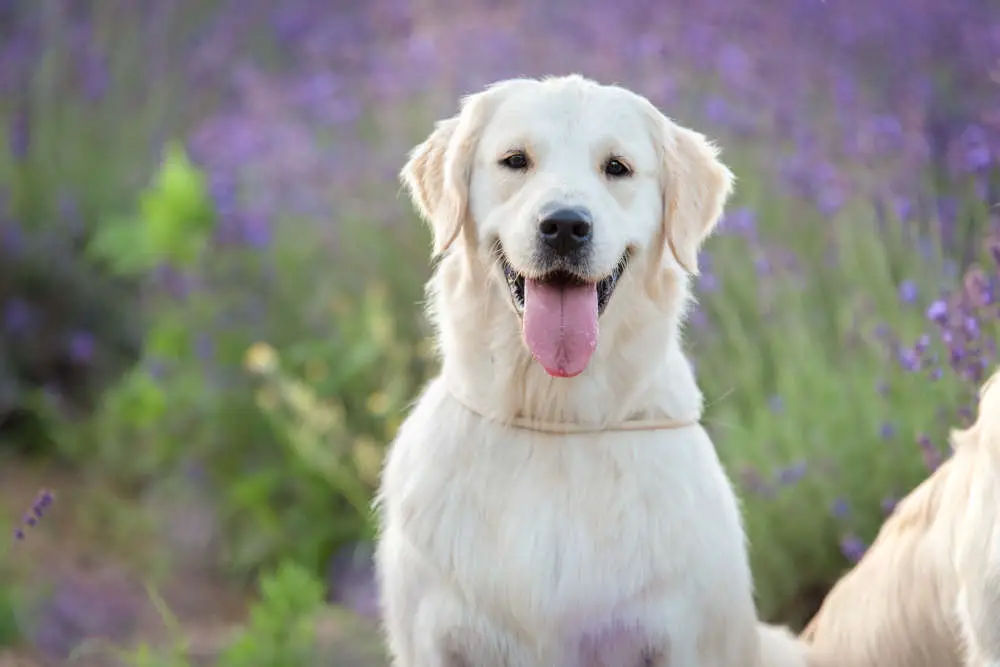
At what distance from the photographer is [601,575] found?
2.58 metres

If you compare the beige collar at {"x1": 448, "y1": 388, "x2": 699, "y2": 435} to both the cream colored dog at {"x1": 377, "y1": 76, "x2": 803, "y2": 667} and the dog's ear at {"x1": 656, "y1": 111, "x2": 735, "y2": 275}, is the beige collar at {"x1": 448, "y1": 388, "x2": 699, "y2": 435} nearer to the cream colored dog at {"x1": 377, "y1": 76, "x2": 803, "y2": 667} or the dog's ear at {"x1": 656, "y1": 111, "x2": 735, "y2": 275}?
the cream colored dog at {"x1": 377, "y1": 76, "x2": 803, "y2": 667}

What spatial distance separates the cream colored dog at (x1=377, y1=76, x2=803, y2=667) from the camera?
8.49ft

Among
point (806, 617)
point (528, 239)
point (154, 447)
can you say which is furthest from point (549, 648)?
point (154, 447)

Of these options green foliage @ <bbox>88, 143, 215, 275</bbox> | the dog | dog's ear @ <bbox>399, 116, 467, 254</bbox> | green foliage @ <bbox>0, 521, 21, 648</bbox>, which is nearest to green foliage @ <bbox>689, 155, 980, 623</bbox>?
the dog

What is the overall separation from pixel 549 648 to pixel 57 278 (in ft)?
12.4

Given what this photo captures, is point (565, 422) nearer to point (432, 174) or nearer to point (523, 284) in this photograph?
point (523, 284)

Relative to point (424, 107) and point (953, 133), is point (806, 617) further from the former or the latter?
point (424, 107)

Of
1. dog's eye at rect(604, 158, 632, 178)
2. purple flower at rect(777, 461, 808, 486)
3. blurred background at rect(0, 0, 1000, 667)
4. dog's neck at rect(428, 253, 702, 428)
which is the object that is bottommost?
dog's neck at rect(428, 253, 702, 428)

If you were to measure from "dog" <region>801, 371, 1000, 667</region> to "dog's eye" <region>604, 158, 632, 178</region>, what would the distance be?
812 millimetres

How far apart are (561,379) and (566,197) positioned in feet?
1.26

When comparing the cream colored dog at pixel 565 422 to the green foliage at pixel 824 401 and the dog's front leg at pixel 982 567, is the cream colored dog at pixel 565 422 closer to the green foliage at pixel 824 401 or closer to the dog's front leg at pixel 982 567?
the dog's front leg at pixel 982 567

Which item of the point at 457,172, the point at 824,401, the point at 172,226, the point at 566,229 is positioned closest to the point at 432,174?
the point at 457,172

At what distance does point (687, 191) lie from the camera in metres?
2.79

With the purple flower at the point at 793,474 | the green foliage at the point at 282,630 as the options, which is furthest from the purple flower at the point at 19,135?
the purple flower at the point at 793,474
